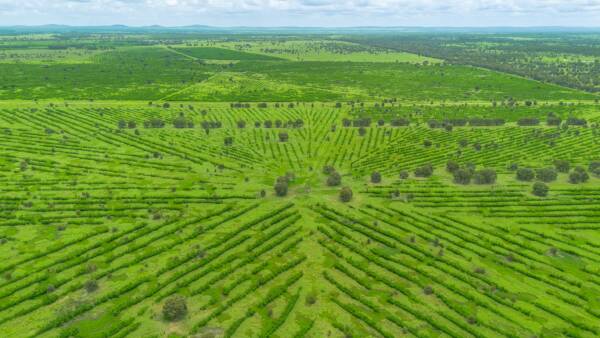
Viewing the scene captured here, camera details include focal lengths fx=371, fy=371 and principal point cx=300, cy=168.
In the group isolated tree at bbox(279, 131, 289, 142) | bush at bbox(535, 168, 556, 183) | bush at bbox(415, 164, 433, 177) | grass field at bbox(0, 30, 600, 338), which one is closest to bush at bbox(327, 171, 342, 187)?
grass field at bbox(0, 30, 600, 338)

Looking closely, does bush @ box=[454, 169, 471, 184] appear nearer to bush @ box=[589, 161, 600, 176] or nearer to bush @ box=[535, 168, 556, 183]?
bush @ box=[535, 168, 556, 183]

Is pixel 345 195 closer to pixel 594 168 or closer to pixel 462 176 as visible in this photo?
pixel 462 176

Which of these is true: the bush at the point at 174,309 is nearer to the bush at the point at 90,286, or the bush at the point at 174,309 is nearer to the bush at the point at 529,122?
the bush at the point at 90,286

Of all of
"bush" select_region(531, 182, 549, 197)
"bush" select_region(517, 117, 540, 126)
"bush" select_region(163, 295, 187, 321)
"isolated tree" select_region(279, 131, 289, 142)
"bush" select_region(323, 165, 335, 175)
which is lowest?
"bush" select_region(163, 295, 187, 321)

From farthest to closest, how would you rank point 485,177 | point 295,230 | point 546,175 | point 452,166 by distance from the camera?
point 452,166
point 546,175
point 485,177
point 295,230

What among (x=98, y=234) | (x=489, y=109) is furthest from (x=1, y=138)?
(x=489, y=109)

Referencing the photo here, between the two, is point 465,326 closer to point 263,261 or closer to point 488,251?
point 488,251

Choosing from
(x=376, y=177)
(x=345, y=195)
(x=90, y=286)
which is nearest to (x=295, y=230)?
(x=345, y=195)
